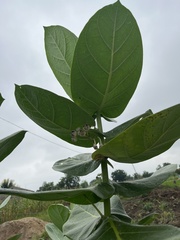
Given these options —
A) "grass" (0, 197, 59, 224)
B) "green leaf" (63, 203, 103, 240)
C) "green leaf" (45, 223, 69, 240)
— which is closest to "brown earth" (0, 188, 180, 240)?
"grass" (0, 197, 59, 224)

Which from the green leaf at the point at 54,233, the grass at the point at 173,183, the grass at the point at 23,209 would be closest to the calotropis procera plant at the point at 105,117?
the green leaf at the point at 54,233

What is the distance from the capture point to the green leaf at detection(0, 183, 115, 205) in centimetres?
52

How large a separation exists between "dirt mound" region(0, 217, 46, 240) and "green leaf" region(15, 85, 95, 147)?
6.67 m

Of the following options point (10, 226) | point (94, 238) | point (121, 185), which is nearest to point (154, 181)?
point (121, 185)

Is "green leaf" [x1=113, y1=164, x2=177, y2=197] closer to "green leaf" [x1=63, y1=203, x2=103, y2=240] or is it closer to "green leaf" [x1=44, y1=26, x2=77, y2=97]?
"green leaf" [x1=63, y1=203, x2=103, y2=240]

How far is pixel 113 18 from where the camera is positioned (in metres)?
0.60

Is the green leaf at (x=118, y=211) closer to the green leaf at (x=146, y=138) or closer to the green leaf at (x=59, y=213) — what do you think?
the green leaf at (x=146, y=138)

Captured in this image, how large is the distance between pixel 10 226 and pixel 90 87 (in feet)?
23.6

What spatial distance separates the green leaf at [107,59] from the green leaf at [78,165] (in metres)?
0.11

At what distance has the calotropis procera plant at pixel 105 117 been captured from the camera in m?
0.53

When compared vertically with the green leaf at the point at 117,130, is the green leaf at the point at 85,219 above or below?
below

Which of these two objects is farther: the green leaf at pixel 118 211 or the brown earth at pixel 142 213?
the brown earth at pixel 142 213

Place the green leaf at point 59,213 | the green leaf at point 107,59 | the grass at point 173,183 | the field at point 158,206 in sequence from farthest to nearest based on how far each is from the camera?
the grass at point 173,183 → the field at point 158,206 → the green leaf at point 59,213 → the green leaf at point 107,59

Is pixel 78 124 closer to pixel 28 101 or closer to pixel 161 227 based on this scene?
pixel 28 101
